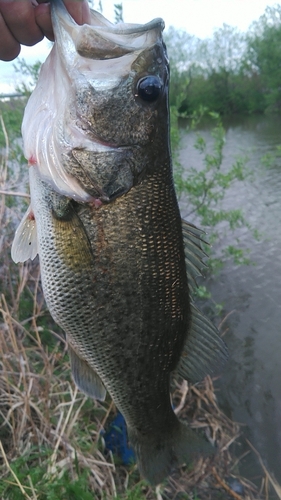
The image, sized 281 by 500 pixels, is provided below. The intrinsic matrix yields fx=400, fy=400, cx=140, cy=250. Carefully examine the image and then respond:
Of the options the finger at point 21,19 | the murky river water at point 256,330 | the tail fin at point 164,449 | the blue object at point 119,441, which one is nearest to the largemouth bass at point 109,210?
the finger at point 21,19

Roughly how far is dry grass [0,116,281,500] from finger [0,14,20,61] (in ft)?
3.61

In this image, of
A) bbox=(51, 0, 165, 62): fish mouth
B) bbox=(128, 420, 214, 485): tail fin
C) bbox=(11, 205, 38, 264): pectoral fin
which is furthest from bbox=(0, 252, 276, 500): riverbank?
bbox=(51, 0, 165, 62): fish mouth

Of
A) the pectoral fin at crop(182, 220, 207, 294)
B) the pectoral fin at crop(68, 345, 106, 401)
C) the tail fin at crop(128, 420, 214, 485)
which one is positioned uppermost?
Answer: the pectoral fin at crop(182, 220, 207, 294)

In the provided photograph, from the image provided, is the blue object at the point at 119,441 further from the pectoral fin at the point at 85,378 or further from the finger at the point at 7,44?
the finger at the point at 7,44

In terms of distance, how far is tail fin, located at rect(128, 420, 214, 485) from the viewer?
1.90 meters

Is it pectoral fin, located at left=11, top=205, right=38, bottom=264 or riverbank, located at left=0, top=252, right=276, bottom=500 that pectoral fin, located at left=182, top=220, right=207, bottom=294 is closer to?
pectoral fin, located at left=11, top=205, right=38, bottom=264

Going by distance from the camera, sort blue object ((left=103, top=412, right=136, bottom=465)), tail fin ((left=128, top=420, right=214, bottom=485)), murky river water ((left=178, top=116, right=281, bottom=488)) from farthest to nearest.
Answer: murky river water ((left=178, top=116, right=281, bottom=488)) < blue object ((left=103, top=412, right=136, bottom=465)) < tail fin ((left=128, top=420, right=214, bottom=485))

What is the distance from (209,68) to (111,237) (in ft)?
92.1

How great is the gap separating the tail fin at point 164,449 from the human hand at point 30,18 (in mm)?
1725

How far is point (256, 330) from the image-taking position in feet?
16.4

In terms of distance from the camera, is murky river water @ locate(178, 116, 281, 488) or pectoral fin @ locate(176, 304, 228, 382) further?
murky river water @ locate(178, 116, 281, 488)

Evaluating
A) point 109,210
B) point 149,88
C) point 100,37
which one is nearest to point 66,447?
point 109,210

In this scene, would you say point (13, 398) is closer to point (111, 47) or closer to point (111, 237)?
point (111, 237)

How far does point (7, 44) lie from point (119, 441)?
2.58m
